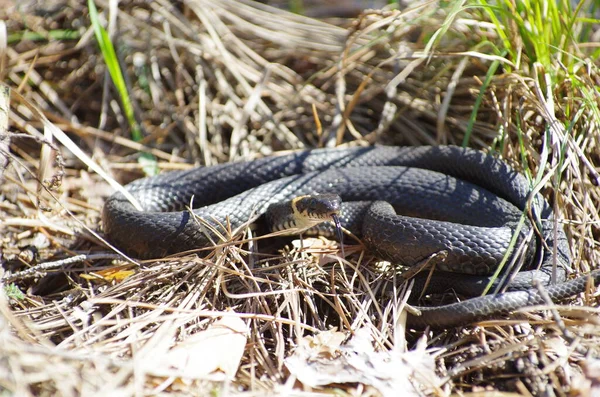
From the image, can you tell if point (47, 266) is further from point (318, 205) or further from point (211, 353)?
point (318, 205)

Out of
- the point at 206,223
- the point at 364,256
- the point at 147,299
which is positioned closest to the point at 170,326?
the point at 147,299

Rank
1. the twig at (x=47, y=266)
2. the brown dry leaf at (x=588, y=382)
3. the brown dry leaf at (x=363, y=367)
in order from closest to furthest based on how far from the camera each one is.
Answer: the brown dry leaf at (x=588, y=382)
the brown dry leaf at (x=363, y=367)
the twig at (x=47, y=266)

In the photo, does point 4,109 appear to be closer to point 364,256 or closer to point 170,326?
point 170,326

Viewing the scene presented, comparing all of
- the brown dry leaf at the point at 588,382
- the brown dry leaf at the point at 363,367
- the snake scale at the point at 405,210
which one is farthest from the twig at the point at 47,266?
the brown dry leaf at the point at 588,382

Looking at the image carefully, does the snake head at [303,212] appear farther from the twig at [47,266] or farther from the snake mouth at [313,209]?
the twig at [47,266]

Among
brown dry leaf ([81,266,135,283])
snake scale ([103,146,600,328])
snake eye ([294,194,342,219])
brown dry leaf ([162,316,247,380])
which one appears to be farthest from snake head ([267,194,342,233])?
brown dry leaf ([81,266,135,283])

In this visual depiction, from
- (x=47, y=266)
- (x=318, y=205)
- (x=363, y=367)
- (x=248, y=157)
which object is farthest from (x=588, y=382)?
(x=248, y=157)
